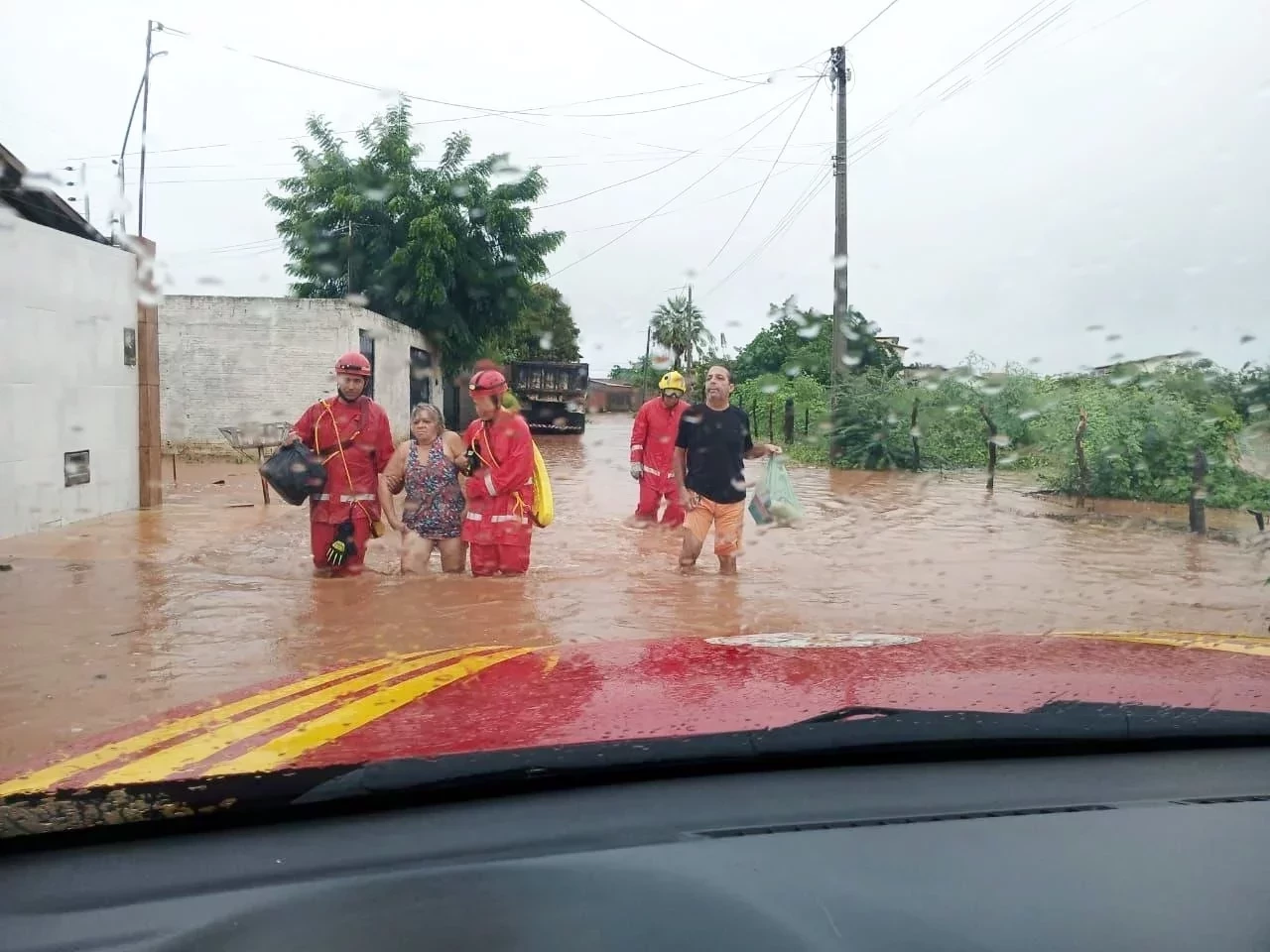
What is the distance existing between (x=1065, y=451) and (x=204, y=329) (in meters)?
14.3

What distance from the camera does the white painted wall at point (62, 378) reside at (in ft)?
30.8

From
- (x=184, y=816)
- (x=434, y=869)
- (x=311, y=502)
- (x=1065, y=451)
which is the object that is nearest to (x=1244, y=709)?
(x=434, y=869)

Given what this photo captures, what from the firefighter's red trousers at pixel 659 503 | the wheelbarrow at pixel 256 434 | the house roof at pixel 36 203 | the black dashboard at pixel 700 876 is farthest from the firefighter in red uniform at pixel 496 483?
the wheelbarrow at pixel 256 434

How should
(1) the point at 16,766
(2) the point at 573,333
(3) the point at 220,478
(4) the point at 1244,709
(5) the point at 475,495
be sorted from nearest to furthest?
1. (1) the point at 16,766
2. (4) the point at 1244,709
3. (5) the point at 475,495
4. (3) the point at 220,478
5. (2) the point at 573,333

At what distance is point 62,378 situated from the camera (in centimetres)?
1011

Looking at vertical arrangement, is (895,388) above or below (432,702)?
above

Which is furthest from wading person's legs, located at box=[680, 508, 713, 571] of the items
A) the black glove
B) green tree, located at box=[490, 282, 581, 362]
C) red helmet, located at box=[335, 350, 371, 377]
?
green tree, located at box=[490, 282, 581, 362]

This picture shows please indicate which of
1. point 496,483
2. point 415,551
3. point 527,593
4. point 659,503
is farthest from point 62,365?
point 659,503

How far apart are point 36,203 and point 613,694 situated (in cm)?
1034

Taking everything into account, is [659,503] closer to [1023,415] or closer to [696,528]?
[696,528]

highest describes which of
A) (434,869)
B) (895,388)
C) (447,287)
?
(447,287)

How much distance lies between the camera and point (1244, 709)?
200 cm

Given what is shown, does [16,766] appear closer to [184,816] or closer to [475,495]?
[184,816]

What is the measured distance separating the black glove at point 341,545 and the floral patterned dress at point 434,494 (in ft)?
1.36
